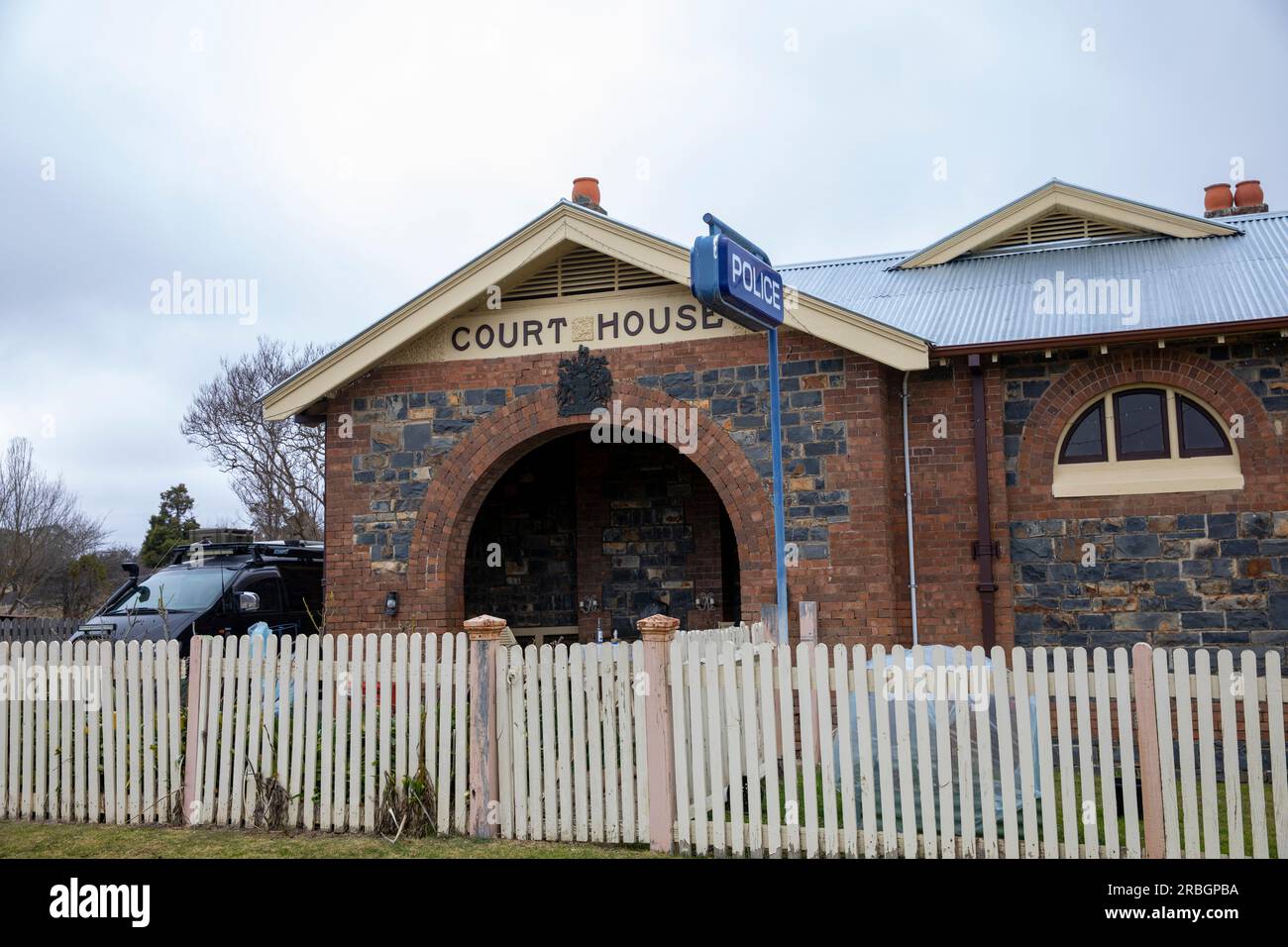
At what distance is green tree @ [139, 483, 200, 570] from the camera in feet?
133

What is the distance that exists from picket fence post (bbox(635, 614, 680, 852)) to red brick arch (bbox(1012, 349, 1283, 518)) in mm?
5296

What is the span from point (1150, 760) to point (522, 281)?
827 centimetres

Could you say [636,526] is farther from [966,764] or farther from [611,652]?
[966,764]

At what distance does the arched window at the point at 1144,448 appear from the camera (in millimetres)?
10891

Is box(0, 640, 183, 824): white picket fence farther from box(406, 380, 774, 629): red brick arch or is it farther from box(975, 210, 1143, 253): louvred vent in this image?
box(975, 210, 1143, 253): louvred vent

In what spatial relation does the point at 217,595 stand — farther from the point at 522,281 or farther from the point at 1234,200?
the point at 1234,200

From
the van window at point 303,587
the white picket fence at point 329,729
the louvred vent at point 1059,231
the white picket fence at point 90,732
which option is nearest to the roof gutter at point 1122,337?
the louvred vent at point 1059,231

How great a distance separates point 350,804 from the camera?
26.9 ft

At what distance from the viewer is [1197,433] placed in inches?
433

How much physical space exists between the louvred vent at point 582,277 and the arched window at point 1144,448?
4.64 meters

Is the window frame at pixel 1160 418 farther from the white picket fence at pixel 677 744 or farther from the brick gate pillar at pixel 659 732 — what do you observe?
the brick gate pillar at pixel 659 732

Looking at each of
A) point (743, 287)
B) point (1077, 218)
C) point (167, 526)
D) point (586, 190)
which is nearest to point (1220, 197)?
point (1077, 218)

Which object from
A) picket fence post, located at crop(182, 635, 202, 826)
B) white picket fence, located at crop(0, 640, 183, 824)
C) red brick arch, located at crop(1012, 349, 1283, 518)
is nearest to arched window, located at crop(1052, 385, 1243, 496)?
red brick arch, located at crop(1012, 349, 1283, 518)

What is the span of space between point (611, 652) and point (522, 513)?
759cm
